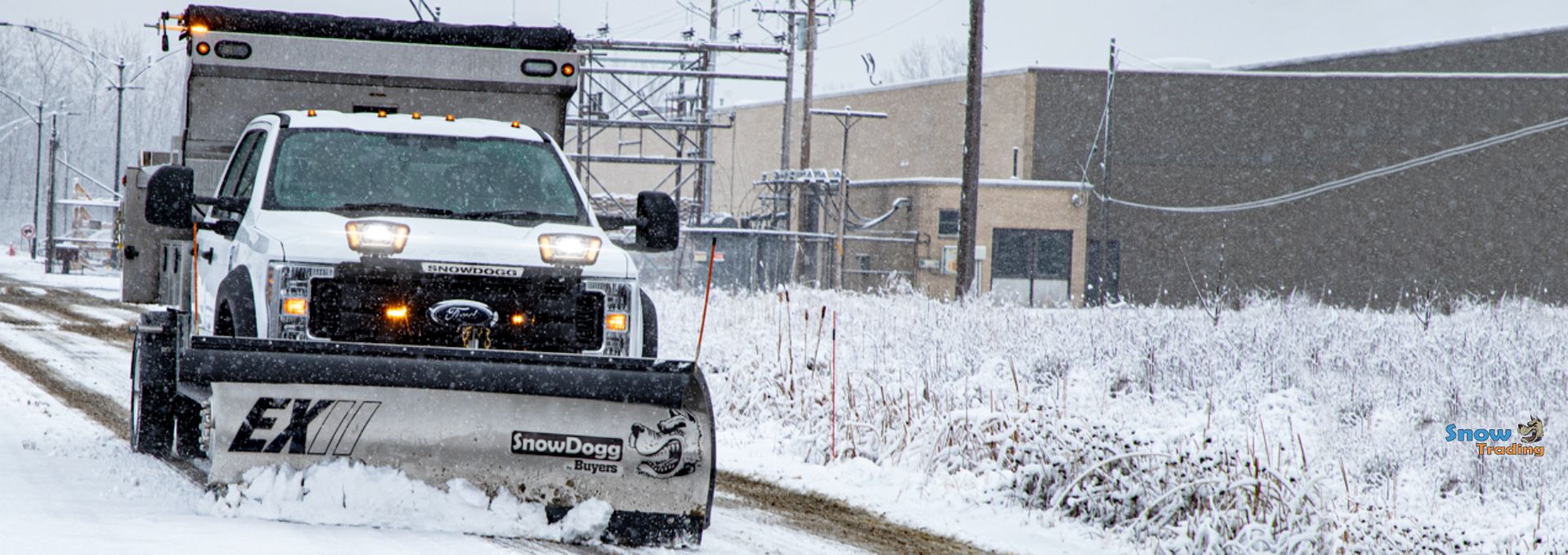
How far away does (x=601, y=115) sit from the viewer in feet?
118

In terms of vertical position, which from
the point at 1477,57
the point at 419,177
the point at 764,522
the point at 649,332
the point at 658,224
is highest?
the point at 1477,57

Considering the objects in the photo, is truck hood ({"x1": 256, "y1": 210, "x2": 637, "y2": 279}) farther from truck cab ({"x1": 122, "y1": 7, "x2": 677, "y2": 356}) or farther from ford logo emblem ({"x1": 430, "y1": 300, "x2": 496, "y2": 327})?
ford logo emblem ({"x1": 430, "y1": 300, "x2": 496, "y2": 327})

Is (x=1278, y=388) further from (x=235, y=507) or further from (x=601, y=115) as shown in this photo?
(x=601, y=115)

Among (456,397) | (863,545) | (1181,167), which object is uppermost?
(1181,167)

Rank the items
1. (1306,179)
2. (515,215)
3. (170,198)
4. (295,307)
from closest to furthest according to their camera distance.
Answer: (295,307), (170,198), (515,215), (1306,179)

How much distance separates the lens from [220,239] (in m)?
8.14

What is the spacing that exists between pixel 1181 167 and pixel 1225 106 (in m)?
2.10

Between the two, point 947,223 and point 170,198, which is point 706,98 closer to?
point 947,223

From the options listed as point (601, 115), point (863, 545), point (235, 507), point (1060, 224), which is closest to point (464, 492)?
point (235, 507)

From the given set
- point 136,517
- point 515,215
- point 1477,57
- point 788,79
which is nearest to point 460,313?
point 515,215

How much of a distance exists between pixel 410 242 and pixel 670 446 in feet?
4.99

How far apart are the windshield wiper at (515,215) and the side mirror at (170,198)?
130 centimetres

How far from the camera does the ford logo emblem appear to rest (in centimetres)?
691

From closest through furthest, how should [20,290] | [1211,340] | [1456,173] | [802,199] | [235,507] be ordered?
[235,507] → [1211,340] → [20,290] → [802,199] → [1456,173]
